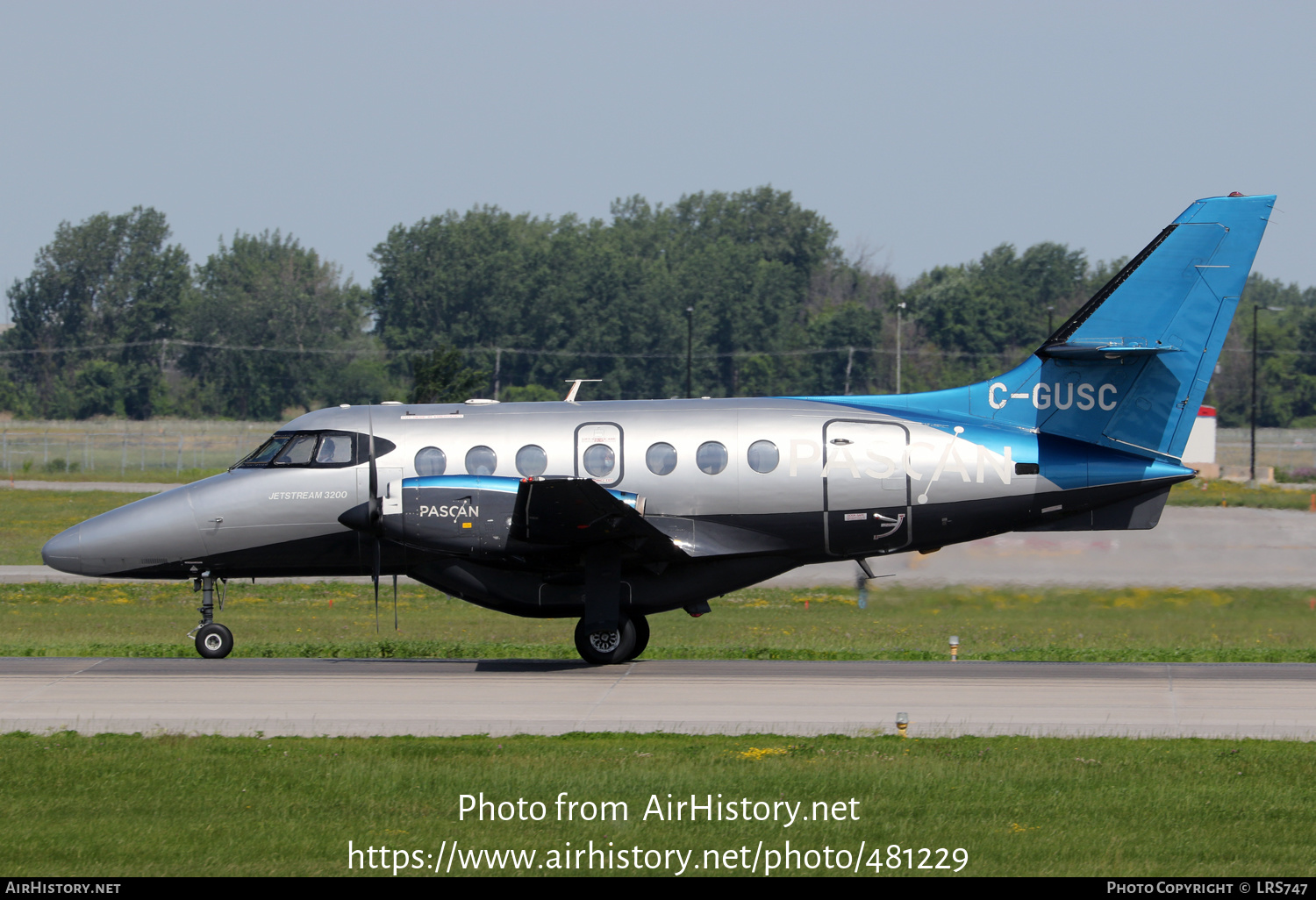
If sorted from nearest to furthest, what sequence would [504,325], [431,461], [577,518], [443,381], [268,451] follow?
[577,518], [431,461], [268,451], [443,381], [504,325]

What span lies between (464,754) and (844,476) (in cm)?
763

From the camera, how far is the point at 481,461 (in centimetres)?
1864

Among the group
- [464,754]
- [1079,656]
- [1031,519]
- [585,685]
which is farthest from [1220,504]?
[464,754]

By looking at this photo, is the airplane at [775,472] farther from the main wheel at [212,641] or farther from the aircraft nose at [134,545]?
the main wheel at [212,641]

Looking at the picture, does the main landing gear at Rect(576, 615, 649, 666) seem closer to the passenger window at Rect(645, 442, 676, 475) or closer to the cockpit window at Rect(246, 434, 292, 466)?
the passenger window at Rect(645, 442, 676, 475)

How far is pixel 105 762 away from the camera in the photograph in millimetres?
Result: 12328

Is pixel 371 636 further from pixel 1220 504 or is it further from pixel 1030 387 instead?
pixel 1220 504

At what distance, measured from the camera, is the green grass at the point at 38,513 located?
4319 cm

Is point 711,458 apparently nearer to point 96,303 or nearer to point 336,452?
point 336,452

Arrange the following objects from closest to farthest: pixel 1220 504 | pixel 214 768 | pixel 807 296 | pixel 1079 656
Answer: pixel 214 768 < pixel 1079 656 < pixel 1220 504 < pixel 807 296

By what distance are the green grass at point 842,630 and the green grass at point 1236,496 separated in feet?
73.6

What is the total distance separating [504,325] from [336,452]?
3149 inches

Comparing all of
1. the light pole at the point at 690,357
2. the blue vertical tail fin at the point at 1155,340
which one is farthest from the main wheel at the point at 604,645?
the light pole at the point at 690,357

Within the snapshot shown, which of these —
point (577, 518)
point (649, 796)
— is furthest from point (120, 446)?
point (649, 796)
